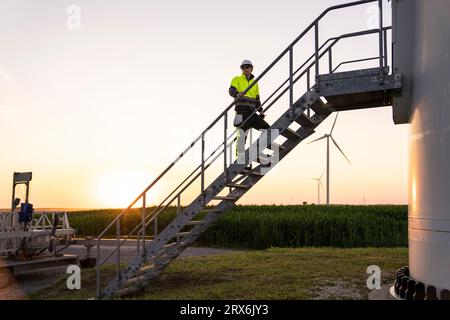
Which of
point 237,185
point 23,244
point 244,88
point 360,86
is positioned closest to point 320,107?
point 360,86

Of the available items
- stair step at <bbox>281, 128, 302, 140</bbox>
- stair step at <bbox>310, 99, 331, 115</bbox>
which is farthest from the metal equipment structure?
stair step at <bbox>310, 99, 331, 115</bbox>

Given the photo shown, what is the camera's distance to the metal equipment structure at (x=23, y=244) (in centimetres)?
1346

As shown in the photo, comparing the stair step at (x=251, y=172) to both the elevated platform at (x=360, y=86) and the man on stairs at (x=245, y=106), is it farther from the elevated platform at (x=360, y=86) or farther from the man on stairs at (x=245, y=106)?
the elevated platform at (x=360, y=86)

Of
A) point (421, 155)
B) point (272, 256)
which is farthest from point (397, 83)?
point (272, 256)

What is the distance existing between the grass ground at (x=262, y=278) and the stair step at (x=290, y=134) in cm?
323

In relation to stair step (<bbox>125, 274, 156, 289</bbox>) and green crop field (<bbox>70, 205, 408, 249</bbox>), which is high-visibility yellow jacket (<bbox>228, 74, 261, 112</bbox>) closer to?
stair step (<bbox>125, 274, 156, 289</bbox>)

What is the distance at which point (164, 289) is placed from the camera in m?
11.6

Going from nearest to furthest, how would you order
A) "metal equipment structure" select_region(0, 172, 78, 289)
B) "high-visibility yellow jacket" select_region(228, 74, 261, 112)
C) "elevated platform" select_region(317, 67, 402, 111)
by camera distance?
"elevated platform" select_region(317, 67, 402, 111) → "high-visibility yellow jacket" select_region(228, 74, 261, 112) → "metal equipment structure" select_region(0, 172, 78, 289)

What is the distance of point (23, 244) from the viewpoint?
552 inches

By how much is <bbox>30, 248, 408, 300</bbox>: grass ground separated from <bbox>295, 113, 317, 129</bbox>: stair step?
3.50 meters

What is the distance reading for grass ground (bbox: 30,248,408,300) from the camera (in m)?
10.5

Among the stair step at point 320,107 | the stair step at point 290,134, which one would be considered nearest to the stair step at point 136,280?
the stair step at point 290,134

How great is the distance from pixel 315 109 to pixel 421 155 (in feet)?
8.10

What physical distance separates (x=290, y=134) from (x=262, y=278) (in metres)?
4.14
